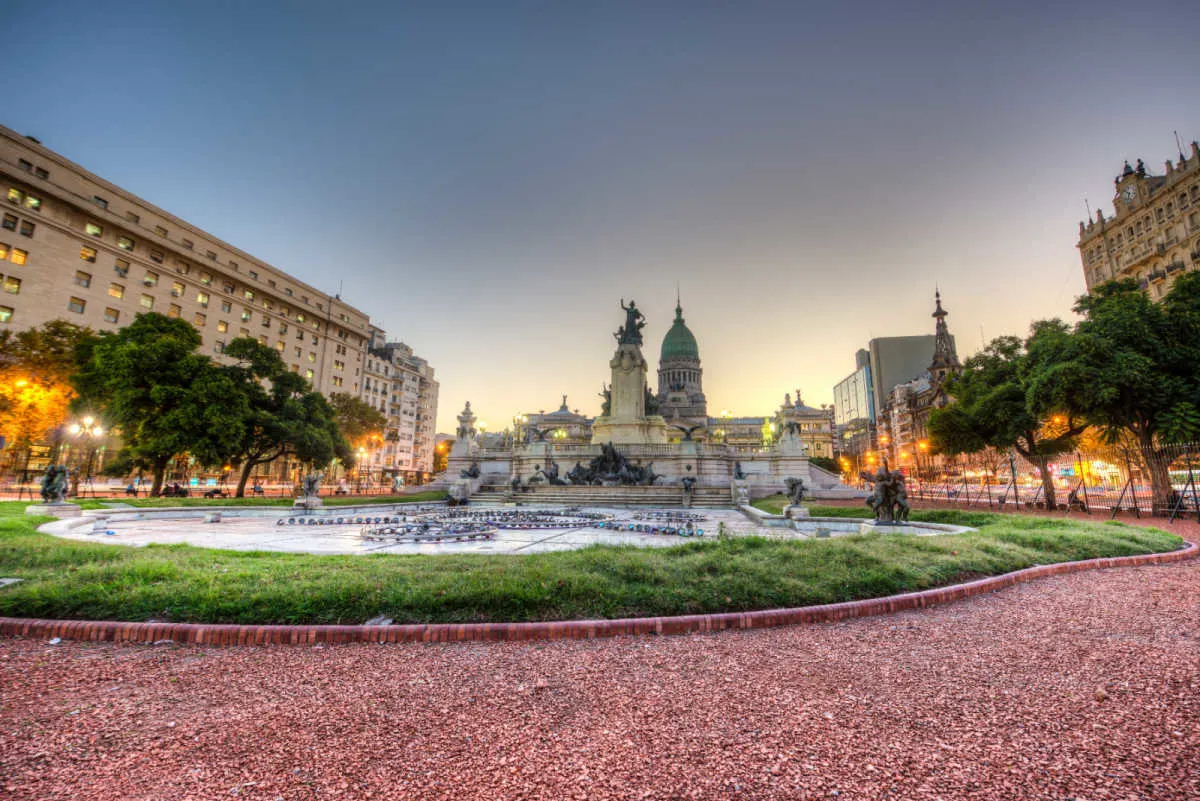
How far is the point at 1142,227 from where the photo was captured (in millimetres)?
49375

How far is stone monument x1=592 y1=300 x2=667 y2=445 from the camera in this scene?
42.8m

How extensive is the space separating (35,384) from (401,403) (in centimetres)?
6147

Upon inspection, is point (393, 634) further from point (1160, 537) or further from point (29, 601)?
point (1160, 537)

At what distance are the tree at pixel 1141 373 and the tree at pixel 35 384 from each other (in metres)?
48.9

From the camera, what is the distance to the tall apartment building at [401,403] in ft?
265

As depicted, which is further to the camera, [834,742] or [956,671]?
[956,671]

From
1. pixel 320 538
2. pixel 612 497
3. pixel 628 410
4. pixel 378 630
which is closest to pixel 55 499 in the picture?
pixel 320 538

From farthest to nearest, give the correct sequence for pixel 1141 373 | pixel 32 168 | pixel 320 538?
pixel 32 168, pixel 1141 373, pixel 320 538

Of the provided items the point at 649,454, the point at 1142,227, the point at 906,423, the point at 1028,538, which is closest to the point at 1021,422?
the point at 1028,538

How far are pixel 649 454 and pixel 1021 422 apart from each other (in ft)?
71.9

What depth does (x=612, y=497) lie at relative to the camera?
30.4 metres

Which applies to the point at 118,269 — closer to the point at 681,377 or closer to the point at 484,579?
the point at 484,579

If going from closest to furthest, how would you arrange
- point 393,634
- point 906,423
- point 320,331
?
point 393,634 < point 320,331 < point 906,423

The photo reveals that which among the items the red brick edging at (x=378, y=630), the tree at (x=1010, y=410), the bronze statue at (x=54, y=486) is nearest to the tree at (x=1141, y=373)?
the tree at (x=1010, y=410)
